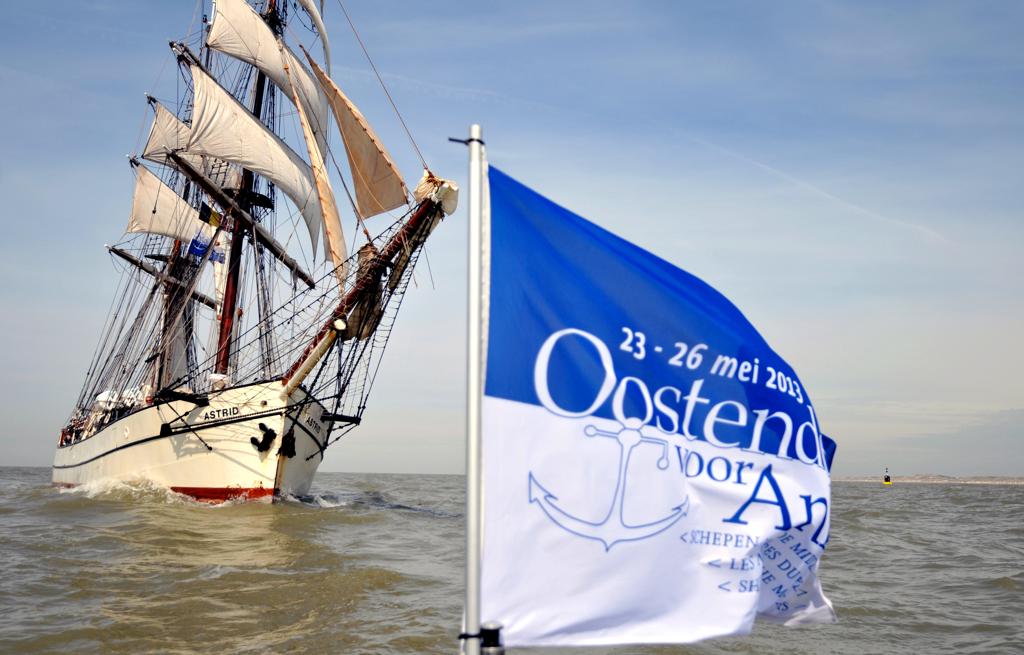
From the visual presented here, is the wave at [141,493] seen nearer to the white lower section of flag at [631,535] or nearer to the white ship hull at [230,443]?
the white ship hull at [230,443]

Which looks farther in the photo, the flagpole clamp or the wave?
the wave

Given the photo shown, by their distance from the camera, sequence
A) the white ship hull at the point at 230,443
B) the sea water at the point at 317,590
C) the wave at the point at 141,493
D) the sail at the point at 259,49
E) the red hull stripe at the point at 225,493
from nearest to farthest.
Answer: the sea water at the point at 317,590 < the wave at the point at 141,493 < the red hull stripe at the point at 225,493 < the white ship hull at the point at 230,443 < the sail at the point at 259,49

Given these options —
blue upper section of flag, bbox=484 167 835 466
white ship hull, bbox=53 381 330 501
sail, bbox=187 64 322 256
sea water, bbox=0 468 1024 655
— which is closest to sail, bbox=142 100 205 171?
sail, bbox=187 64 322 256

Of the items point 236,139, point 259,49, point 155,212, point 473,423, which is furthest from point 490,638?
point 155,212

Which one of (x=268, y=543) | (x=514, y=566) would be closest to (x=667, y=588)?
(x=514, y=566)

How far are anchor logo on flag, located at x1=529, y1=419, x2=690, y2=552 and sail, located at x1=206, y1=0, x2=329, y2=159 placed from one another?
30802 millimetres

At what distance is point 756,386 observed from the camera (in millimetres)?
3541

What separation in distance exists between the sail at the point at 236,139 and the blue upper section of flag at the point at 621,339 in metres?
28.2

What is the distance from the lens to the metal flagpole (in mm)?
2572

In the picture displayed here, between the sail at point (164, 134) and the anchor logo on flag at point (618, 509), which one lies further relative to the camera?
the sail at point (164, 134)

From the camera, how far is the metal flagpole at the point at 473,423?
2572 mm

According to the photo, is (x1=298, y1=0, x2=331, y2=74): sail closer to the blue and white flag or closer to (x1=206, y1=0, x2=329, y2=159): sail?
(x1=206, y1=0, x2=329, y2=159): sail

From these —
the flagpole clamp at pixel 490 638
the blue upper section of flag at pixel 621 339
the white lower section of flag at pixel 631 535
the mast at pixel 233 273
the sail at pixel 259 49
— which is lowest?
the flagpole clamp at pixel 490 638

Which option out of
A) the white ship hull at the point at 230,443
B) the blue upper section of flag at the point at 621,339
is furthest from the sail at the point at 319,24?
the blue upper section of flag at the point at 621,339
